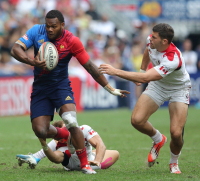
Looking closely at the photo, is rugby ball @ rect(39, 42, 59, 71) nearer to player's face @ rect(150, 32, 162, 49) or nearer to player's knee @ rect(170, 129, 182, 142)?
player's face @ rect(150, 32, 162, 49)

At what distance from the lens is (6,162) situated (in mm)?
7258

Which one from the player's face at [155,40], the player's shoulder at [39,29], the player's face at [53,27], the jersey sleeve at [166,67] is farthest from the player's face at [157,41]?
the player's shoulder at [39,29]

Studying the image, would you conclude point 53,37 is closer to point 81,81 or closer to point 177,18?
point 81,81

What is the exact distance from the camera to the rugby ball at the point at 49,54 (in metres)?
6.06

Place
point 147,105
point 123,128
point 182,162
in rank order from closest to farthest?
point 147,105 < point 182,162 < point 123,128

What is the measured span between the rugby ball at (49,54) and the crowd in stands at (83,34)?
893 centimetres

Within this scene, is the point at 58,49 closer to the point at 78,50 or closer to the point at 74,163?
the point at 78,50

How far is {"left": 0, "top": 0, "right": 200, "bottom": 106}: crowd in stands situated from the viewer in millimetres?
16297

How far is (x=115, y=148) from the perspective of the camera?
29.5 feet

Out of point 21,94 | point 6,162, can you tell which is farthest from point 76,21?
point 6,162

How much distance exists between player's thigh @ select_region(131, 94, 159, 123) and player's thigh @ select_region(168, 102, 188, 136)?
309 millimetres

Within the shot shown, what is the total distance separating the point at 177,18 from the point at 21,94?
846 centimetres

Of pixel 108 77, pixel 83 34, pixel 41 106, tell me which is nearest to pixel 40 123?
pixel 41 106

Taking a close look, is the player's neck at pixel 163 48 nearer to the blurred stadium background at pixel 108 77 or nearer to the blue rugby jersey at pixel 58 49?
the blue rugby jersey at pixel 58 49
